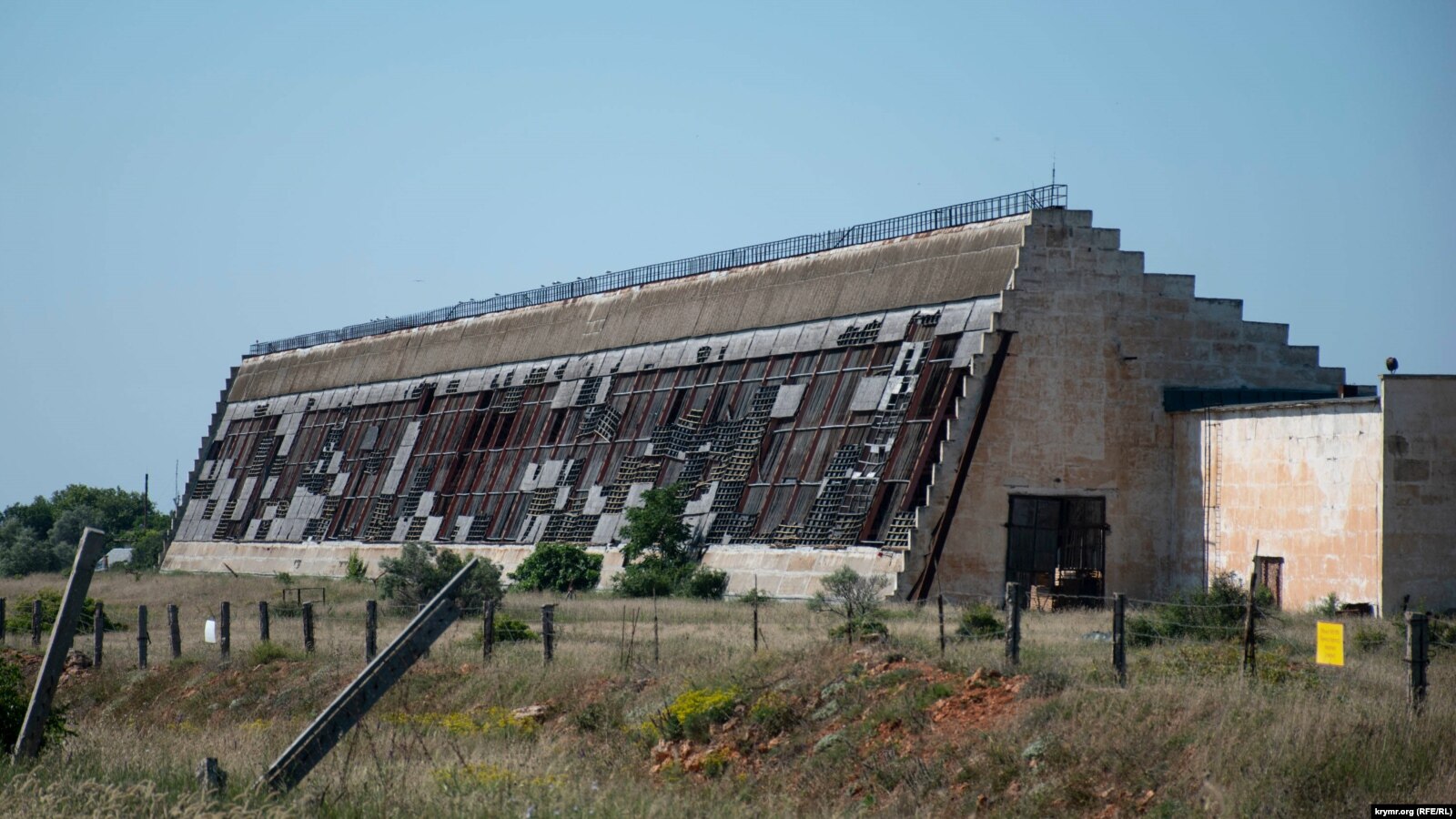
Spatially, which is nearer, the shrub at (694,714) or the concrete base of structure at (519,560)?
the shrub at (694,714)

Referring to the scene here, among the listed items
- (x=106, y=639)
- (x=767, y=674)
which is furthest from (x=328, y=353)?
(x=767, y=674)

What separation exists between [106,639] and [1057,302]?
83.6 feet

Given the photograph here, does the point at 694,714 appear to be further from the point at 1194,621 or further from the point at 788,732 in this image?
the point at 1194,621

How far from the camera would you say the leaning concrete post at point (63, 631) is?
45.6ft

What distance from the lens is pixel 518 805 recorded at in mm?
13883

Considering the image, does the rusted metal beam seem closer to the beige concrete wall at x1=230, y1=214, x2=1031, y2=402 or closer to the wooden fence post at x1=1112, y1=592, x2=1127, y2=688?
the wooden fence post at x1=1112, y1=592, x2=1127, y2=688

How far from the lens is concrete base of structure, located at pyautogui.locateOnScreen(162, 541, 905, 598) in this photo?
42156 millimetres

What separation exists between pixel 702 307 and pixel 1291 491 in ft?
74.8

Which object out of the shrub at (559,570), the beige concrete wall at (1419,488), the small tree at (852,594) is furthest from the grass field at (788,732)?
the shrub at (559,570)

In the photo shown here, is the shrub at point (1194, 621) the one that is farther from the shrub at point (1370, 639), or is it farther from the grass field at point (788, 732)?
the shrub at point (1370, 639)

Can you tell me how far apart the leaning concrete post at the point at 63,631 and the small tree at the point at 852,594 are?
16521mm

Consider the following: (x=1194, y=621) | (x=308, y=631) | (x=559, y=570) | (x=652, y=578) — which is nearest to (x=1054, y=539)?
(x=652, y=578)

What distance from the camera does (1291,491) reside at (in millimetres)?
37844

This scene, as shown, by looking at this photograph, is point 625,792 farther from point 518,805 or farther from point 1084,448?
point 1084,448
